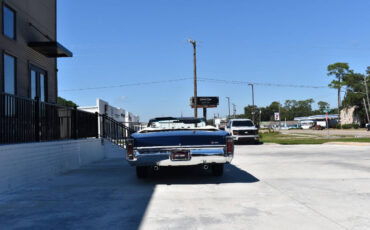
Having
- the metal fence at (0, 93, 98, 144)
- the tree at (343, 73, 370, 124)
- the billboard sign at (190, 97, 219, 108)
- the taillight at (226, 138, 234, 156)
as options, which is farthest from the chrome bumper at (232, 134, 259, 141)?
the tree at (343, 73, 370, 124)

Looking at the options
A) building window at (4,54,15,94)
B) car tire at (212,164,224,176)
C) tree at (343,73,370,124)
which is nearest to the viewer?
car tire at (212,164,224,176)

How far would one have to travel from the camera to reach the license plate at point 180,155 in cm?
771

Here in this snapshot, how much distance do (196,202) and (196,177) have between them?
10.2ft

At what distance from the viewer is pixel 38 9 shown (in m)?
14.7

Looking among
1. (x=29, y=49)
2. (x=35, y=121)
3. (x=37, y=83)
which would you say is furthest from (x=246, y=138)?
(x=35, y=121)

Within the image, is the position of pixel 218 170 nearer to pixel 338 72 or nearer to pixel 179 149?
pixel 179 149

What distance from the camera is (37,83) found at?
14.4 m

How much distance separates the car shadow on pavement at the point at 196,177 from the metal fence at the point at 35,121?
307cm

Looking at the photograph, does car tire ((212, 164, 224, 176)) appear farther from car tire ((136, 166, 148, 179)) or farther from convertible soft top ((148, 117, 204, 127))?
convertible soft top ((148, 117, 204, 127))

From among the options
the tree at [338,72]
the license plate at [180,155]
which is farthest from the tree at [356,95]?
the license plate at [180,155]

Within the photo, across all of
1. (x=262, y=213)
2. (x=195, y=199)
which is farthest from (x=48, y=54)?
(x=262, y=213)

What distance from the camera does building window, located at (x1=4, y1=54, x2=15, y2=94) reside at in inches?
465

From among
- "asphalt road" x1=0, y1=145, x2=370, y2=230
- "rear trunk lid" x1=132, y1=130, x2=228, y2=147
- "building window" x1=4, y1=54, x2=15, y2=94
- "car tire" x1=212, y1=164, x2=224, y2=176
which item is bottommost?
"asphalt road" x1=0, y1=145, x2=370, y2=230

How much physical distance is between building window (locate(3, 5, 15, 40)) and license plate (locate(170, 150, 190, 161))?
7662 mm
